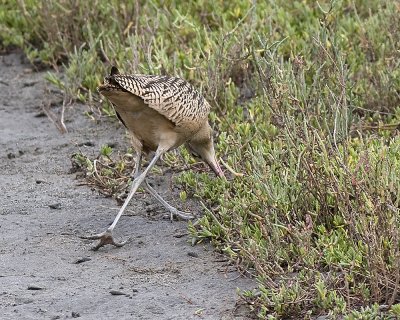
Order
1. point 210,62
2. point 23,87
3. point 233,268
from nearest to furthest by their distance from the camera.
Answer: point 233,268 < point 210,62 < point 23,87

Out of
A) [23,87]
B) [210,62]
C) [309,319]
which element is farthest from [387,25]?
[309,319]

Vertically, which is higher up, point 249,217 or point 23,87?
point 249,217

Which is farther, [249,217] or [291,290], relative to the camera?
[249,217]

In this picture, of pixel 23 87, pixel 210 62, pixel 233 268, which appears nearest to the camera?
pixel 233 268

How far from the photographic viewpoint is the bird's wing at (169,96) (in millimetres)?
6680

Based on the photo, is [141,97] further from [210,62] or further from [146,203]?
[210,62]

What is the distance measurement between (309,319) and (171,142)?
2.14 metres

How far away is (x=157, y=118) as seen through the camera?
278 inches

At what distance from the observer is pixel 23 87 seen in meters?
9.80

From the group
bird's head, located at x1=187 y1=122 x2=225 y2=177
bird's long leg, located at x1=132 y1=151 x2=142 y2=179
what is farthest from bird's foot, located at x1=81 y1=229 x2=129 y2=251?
bird's head, located at x1=187 y1=122 x2=225 y2=177

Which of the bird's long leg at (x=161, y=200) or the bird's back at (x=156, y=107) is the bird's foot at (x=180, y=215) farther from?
the bird's back at (x=156, y=107)

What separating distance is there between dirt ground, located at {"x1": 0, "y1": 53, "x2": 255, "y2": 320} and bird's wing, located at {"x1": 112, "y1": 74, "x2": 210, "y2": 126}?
2.42 feet

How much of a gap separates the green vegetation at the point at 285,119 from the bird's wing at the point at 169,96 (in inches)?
17.0

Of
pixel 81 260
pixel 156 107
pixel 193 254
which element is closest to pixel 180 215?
pixel 193 254
